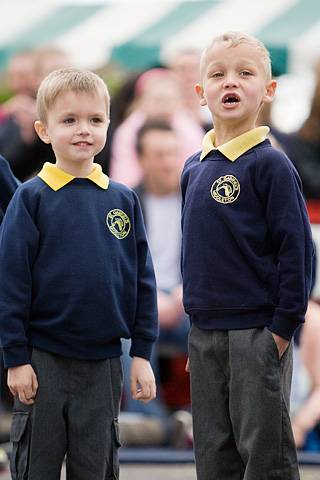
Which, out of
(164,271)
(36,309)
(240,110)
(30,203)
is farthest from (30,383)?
(164,271)

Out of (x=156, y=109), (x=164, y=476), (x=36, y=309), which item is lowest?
(x=164, y=476)

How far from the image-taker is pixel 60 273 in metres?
3.07

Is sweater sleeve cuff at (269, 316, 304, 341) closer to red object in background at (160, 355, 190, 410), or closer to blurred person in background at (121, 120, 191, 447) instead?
blurred person in background at (121, 120, 191, 447)

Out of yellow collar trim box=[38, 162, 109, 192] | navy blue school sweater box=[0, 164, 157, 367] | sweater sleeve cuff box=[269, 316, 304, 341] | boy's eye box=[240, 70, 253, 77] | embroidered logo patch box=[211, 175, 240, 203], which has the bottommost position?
sweater sleeve cuff box=[269, 316, 304, 341]

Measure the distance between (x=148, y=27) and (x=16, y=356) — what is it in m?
3.72

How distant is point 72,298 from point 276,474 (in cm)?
71

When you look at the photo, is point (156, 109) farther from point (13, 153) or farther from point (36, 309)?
point (36, 309)

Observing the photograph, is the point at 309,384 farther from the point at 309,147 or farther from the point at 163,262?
the point at 309,147

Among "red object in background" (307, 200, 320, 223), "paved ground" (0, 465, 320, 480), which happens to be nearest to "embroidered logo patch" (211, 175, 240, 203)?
"paved ground" (0, 465, 320, 480)

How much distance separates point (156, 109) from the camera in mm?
5891

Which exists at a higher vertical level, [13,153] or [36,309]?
[13,153]

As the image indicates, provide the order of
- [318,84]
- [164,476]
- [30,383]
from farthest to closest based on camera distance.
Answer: [318,84] → [164,476] → [30,383]

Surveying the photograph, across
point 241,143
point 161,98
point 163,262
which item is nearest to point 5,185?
point 241,143

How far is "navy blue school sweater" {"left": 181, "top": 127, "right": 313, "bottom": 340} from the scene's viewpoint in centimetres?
304
